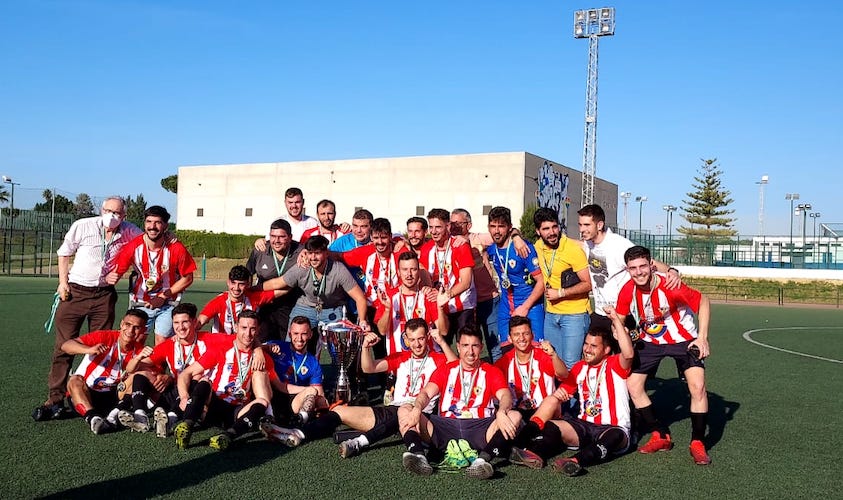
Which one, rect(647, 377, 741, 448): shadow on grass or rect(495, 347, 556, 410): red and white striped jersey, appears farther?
rect(647, 377, 741, 448): shadow on grass

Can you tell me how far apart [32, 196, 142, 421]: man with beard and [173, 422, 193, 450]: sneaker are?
1.71 meters

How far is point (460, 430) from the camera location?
5.43 m

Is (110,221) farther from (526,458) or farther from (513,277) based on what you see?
(526,458)

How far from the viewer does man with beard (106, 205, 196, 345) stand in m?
6.75

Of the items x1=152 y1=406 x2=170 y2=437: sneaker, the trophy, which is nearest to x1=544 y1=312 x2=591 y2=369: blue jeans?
the trophy

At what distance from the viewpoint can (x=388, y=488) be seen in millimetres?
4633

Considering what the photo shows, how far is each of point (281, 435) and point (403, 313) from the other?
180 centimetres

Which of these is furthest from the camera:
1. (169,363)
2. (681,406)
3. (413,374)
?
(681,406)

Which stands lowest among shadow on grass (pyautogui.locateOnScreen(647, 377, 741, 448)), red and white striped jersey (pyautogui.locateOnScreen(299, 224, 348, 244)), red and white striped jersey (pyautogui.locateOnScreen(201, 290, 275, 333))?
shadow on grass (pyautogui.locateOnScreen(647, 377, 741, 448))

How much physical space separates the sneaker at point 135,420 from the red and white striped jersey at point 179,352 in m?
0.56

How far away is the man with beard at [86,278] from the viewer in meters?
6.62

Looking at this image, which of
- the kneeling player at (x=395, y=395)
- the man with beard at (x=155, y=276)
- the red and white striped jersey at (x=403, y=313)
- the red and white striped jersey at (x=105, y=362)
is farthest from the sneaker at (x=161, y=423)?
the red and white striped jersey at (x=403, y=313)

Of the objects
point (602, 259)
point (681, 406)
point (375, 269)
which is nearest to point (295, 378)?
point (375, 269)

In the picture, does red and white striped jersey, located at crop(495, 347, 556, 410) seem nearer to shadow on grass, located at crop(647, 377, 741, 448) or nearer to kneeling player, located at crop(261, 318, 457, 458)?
kneeling player, located at crop(261, 318, 457, 458)
